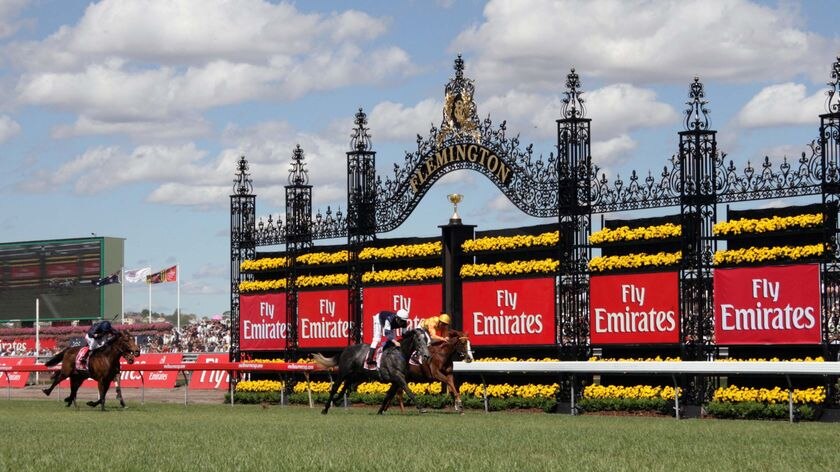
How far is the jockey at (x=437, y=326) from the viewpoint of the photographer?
80.2 feet

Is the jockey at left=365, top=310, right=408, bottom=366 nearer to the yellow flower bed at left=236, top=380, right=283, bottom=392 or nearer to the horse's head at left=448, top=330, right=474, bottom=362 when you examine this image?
the horse's head at left=448, top=330, right=474, bottom=362

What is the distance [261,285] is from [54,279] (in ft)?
140

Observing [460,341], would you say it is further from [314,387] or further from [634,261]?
[314,387]

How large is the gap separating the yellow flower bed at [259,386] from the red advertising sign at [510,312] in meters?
6.24

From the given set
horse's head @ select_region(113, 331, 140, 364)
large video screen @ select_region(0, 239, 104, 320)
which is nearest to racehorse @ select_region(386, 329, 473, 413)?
horse's head @ select_region(113, 331, 140, 364)

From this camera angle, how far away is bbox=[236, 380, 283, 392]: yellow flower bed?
3181 centimetres

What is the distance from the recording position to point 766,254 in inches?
880

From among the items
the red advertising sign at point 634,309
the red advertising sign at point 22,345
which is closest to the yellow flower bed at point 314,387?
the red advertising sign at point 634,309

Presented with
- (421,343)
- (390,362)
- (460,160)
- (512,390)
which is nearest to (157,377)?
(460,160)

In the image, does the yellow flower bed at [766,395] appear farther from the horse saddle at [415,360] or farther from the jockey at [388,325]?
the jockey at [388,325]

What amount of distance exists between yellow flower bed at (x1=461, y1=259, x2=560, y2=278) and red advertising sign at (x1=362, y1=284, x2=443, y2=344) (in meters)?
0.88

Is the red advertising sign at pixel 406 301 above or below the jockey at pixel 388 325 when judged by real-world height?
above

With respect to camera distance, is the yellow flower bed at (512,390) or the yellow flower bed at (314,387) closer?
the yellow flower bed at (512,390)

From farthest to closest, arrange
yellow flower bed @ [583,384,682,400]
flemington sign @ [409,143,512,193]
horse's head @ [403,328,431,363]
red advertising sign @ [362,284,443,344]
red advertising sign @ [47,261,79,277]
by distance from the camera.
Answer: red advertising sign @ [47,261,79,277] < red advertising sign @ [362,284,443,344] < flemington sign @ [409,143,512,193] < yellow flower bed @ [583,384,682,400] < horse's head @ [403,328,431,363]
